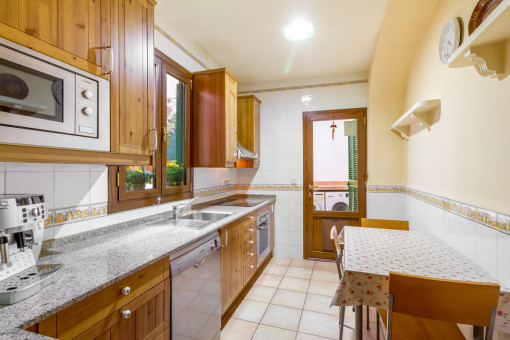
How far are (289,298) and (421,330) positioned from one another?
1.47m

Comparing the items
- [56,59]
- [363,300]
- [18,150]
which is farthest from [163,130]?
[363,300]

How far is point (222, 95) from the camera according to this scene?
2.65 metres

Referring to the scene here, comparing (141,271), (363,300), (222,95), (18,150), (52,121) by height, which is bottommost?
(363,300)

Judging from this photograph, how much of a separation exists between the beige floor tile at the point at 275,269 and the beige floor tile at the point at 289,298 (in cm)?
50

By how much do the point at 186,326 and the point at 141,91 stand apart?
1.40 meters

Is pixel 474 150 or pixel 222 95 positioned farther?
pixel 222 95

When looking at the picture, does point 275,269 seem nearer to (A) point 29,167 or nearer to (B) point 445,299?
(B) point 445,299

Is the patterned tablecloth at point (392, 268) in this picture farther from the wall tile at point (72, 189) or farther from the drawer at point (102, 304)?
the wall tile at point (72, 189)

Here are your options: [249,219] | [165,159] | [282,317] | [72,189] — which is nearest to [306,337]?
[282,317]

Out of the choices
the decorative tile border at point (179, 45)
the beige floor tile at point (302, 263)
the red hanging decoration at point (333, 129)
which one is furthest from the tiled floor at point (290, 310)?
the decorative tile border at point (179, 45)

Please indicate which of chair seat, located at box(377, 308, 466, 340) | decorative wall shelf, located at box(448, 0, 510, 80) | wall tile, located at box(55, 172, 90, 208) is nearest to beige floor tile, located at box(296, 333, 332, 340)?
chair seat, located at box(377, 308, 466, 340)

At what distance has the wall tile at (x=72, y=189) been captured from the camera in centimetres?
142

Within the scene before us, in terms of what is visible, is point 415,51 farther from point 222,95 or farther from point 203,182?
point 203,182

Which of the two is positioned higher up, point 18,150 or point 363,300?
point 18,150
